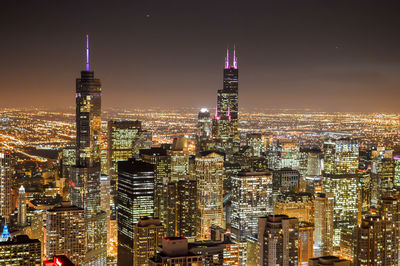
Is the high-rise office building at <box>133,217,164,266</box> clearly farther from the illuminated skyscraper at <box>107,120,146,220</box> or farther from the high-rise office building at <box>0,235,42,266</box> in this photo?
the illuminated skyscraper at <box>107,120,146,220</box>

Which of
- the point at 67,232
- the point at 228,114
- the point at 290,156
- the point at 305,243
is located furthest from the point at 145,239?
the point at 228,114

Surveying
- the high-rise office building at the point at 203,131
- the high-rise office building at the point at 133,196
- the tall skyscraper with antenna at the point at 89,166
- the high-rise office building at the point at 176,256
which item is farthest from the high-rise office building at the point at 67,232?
the high-rise office building at the point at 203,131

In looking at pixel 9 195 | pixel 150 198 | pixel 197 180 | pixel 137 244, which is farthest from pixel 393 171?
pixel 9 195

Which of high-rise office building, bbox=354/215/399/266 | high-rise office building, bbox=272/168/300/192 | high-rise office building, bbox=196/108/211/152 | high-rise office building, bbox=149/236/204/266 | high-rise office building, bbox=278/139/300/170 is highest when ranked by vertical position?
high-rise office building, bbox=196/108/211/152

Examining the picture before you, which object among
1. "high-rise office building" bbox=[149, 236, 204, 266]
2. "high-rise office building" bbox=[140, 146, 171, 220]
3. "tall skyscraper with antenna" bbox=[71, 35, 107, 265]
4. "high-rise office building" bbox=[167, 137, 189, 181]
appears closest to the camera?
"high-rise office building" bbox=[149, 236, 204, 266]

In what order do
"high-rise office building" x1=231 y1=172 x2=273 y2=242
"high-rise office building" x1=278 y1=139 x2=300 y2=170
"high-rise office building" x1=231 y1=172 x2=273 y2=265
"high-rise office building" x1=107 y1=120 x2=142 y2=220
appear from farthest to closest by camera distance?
"high-rise office building" x1=278 y1=139 x2=300 y2=170
"high-rise office building" x1=107 y1=120 x2=142 y2=220
"high-rise office building" x1=231 y1=172 x2=273 y2=242
"high-rise office building" x1=231 y1=172 x2=273 y2=265

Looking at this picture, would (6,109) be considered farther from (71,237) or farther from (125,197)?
(125,197)

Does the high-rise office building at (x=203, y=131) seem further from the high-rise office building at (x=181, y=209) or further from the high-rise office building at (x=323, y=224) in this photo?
the high-rise office building at (x=323, y=224)

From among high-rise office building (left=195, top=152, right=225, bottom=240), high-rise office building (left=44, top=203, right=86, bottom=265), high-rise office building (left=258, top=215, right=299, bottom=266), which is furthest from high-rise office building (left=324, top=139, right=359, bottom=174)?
high-rise office building (left=44, top=203, right=86, bottom=265)
